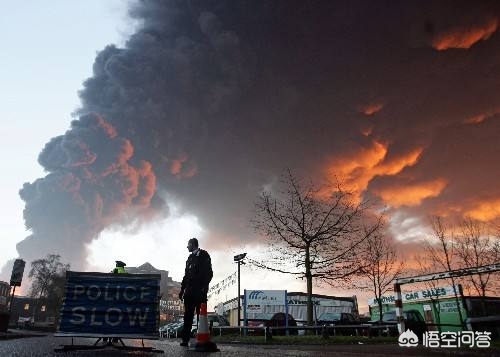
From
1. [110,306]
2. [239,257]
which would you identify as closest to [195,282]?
[110,306]

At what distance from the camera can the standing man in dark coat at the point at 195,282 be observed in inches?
270

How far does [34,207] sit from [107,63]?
65991 millimetres

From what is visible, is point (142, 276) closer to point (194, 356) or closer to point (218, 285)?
point (194, 356)

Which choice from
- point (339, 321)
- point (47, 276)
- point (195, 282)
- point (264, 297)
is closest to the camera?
point (195, 282)

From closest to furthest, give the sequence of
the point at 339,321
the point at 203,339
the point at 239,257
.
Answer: the point at 203,339
the point at 339,321
the point at 239,257

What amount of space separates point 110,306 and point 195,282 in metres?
1.52

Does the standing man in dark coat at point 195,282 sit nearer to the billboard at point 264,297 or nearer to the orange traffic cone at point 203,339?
the orange traffic cone at point 203,339

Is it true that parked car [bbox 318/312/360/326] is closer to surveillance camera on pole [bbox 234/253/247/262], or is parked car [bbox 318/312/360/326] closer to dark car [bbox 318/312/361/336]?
→ dark car [bbox 318/312/361/336]

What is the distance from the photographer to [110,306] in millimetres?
5840

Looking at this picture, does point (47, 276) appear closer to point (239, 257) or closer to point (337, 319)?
point (239, 257)

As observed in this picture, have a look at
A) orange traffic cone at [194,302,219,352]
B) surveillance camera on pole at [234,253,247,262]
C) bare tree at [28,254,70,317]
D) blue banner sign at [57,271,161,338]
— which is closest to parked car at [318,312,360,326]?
surveillance camera on pole at [234,253,247,262]

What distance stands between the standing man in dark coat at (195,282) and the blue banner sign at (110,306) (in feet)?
2.81

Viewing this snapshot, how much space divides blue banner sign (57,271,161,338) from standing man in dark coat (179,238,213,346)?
86 centimetres

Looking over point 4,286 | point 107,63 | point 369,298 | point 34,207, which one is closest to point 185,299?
point 369,298
